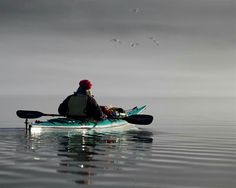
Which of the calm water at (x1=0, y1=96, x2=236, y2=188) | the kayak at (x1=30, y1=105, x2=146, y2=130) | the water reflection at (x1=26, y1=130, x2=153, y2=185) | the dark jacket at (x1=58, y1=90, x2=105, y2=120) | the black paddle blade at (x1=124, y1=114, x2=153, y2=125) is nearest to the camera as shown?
the calm water at (x1=0, y1=96, x2=236, y2=188)

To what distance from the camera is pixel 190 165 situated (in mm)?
12828

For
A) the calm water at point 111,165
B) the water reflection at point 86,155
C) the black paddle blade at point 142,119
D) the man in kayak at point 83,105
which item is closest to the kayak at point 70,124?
the black paddle blade at point 142,119

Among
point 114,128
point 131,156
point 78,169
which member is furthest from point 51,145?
point 114,128

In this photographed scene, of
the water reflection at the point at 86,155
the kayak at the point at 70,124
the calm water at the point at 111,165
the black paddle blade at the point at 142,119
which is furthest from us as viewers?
the black paddle blade at the point at 142,119

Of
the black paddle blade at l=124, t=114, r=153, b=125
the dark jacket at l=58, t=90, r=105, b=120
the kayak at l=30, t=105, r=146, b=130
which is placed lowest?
the kayak at l=30, t=105, r=146, b=130

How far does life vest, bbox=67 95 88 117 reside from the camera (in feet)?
78.4

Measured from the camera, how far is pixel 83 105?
2398 cm

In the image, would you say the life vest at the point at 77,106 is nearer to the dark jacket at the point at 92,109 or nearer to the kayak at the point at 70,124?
the dark jacket at the point at 92,109

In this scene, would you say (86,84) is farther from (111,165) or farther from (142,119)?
(111,165)

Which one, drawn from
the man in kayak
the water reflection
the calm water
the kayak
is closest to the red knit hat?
the man in kayak

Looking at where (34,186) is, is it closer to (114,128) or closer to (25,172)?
(25,172)

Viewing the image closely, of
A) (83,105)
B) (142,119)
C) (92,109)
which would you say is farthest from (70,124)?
(142,119)

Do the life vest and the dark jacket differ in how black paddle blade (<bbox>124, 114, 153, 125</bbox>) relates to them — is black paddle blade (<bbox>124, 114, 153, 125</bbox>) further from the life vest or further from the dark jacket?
the life vest

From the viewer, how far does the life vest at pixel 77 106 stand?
78.4ft
